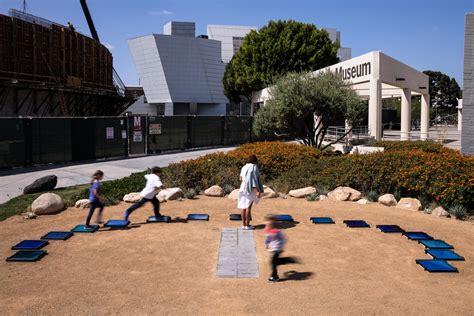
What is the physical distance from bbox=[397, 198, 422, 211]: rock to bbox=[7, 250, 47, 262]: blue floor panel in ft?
30.6

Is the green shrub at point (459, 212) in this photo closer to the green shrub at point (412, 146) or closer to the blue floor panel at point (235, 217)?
the blue floor panel at point (235, 217)

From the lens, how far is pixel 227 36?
80.1 meters

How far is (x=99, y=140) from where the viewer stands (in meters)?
23.8

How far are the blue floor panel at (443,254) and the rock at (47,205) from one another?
9289 mm

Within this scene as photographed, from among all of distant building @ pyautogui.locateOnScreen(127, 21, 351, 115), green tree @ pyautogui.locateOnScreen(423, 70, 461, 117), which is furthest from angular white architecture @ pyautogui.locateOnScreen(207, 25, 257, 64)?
green tree @ pyautogui.locateOnScreen(423, 70, 461, 117)

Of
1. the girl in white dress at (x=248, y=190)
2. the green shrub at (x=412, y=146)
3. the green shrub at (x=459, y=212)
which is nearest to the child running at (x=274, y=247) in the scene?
the girl in white dress at (x=248, y=190)

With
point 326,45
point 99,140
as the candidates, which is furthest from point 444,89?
point 99,140

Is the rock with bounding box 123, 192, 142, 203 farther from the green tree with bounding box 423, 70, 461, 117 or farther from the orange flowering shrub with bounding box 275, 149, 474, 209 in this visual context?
the green tree with bounding box 423, 70, 461, 117

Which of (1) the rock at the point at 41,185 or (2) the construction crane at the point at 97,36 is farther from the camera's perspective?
(2) the construction crane at the point at 97,36

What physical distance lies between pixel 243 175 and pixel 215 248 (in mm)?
2095

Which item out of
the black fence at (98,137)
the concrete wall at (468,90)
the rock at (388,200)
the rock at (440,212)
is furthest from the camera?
the black fence at (98,137)

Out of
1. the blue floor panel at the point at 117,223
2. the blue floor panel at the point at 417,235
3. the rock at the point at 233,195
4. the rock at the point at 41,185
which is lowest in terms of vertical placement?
the blue floor panel at the point at 417,235

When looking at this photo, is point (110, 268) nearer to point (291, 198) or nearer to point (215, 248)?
point (215, 248)

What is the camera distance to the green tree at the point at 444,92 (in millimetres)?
107938
